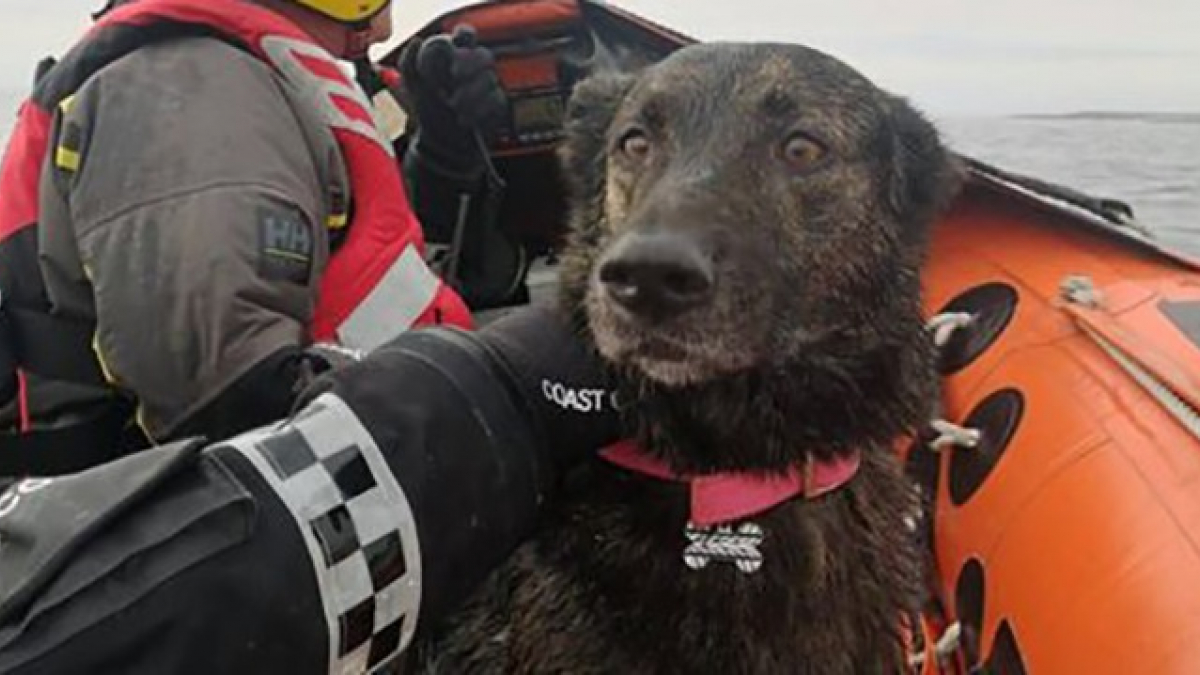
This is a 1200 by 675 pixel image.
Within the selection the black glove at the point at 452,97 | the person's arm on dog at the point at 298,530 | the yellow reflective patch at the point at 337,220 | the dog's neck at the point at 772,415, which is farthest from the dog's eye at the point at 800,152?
the black glove at the point at 452,97

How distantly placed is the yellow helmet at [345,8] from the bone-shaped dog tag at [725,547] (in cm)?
161

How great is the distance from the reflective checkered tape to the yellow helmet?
5.64 ft

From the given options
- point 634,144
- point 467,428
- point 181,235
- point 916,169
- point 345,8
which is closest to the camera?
point 467,428

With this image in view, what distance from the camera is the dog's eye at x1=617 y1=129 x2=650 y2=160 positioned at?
2104 mm

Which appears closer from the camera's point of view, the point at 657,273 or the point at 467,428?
the point at 467,428

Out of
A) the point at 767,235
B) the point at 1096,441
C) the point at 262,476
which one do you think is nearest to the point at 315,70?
the point at 767,235

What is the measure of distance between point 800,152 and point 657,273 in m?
0.55

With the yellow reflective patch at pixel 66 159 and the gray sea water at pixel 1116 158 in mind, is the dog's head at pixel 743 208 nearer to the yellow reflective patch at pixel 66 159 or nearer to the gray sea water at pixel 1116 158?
the yellow reflective patch at pixel 66 159

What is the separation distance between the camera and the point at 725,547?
1.74 meters

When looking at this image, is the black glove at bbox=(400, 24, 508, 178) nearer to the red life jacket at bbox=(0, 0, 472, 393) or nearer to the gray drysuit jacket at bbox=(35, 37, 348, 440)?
the red life jacket at bbox=(0, 0, 472, 393)

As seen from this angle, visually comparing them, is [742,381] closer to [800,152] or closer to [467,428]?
[800,152]

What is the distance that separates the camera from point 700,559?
175 cm

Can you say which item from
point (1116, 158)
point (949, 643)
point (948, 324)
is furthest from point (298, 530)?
point (1116, 158)

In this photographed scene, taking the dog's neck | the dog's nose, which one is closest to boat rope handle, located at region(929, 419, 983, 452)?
the dog's neck
